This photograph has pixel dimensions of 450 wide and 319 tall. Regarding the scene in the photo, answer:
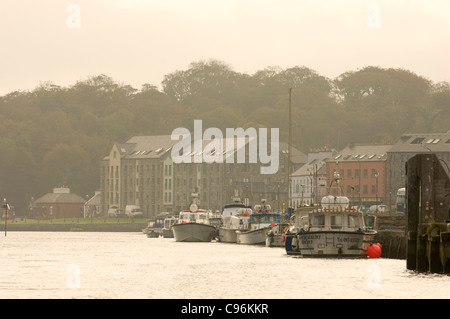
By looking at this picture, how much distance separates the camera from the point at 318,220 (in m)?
75.0

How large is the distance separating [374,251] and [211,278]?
63.8ft

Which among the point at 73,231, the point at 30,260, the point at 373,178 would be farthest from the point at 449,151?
the point at 30,260

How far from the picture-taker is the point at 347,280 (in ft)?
193

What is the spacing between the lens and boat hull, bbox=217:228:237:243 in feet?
367

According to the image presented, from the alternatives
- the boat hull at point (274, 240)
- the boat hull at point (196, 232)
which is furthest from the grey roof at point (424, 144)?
the boat hull at point (274, 240)

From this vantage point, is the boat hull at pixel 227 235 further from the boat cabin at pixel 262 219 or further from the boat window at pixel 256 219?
the boat window at pixel 256 219

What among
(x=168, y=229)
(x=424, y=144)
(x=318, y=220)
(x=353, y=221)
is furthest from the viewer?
(x=424, y=144)

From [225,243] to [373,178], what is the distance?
245 feet

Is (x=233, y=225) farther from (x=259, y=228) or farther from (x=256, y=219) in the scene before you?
(x=259, y=228)

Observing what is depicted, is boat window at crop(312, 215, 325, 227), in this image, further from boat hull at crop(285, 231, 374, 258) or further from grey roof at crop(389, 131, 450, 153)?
grey roof at crop(389, 131, 450, 153)

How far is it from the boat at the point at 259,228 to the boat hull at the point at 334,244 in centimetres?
2672

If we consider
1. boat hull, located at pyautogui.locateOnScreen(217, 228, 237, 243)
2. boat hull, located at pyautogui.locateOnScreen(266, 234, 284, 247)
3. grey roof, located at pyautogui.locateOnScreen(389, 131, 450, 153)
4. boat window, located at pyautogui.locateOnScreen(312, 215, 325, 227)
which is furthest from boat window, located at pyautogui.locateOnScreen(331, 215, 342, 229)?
grey roof, located at pyautogui.locateOnScreen(389, 131, 450, 153)

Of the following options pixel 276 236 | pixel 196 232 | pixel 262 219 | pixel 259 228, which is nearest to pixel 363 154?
pixel 196 232

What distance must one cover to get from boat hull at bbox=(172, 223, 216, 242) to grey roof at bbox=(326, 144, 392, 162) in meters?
71.8
